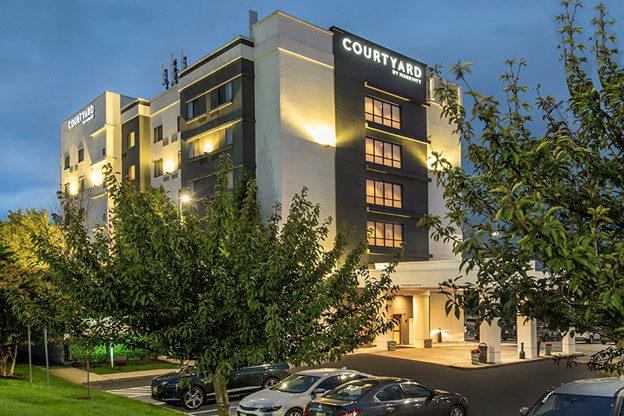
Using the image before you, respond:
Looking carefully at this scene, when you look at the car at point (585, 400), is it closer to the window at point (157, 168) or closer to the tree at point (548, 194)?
the tree at point (548, 194)

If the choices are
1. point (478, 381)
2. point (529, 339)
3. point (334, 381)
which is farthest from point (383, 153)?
point (334, 381)

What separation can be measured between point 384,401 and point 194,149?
105 ft

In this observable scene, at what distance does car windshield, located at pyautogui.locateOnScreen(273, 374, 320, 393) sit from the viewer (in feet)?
56.6

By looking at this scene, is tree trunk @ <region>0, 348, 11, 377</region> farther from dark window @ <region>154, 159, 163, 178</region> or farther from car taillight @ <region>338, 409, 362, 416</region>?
dark window @ <region>154, 159, 163, 178</region>

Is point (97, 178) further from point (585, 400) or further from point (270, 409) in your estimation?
point (585, 400)

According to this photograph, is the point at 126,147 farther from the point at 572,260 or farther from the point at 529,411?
the point at 572,260

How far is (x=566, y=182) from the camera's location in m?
6.79

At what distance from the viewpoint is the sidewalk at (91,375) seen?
26.1m

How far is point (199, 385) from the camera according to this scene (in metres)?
20.2

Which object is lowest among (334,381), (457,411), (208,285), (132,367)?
(132,367)

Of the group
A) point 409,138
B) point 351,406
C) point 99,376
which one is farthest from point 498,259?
point 409,138

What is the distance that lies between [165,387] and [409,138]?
30.7 metres

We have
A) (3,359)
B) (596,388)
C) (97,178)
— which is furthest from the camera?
(97,178)

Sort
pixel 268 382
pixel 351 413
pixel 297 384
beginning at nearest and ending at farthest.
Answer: pixel 351 413 → pixel 297 384 → pixel 268 382
